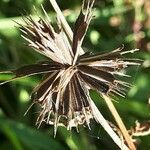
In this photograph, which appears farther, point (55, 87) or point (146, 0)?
point (146, 0)

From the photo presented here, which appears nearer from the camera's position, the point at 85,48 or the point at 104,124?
the point at 104,124

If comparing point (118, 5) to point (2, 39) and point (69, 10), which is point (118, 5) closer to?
point (69, 10)

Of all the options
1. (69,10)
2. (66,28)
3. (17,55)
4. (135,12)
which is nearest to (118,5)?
(135,12)

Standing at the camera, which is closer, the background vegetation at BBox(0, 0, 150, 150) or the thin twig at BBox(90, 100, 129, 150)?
the thin twig at BBox(90, 100, 129, 150)

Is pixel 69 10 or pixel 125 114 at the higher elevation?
pixel 69 10

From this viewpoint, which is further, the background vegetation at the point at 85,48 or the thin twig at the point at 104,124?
the background vegetation at the point at 85,48

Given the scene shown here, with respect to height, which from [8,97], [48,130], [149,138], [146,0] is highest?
[146,0]

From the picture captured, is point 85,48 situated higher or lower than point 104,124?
higher

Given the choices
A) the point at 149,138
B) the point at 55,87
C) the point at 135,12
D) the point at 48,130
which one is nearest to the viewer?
the point at 55,87
